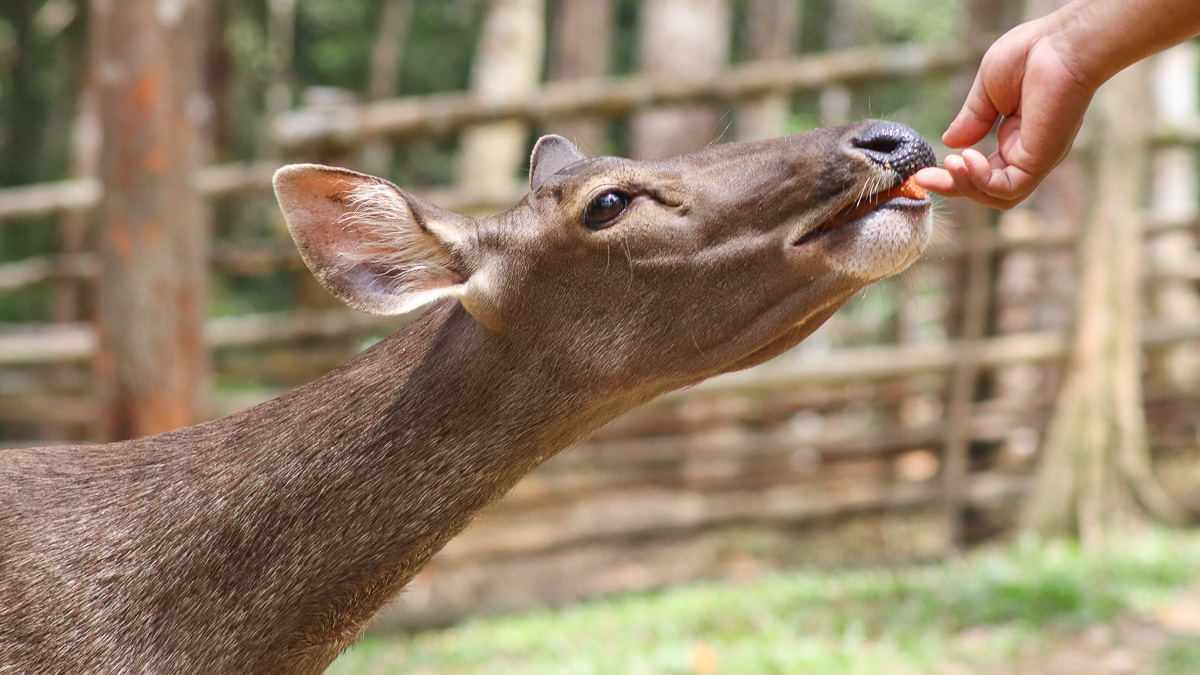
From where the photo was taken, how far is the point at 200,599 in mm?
2502

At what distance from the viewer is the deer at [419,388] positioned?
2498mm

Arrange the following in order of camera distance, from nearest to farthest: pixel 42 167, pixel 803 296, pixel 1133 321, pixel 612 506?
pixel 803 296, pixel 1133 321, pixel 612 506, pixel 42 167

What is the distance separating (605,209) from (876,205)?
59 cm

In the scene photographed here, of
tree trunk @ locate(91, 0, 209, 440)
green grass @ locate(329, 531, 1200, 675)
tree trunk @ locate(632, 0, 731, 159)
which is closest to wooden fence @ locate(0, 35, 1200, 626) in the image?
green grass @ locate(329, 531, 1200, 675)

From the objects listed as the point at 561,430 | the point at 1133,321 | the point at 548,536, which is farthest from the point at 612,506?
the point at 561,430

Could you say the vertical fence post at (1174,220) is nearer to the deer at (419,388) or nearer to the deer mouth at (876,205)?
the deer mouth at (876,205)

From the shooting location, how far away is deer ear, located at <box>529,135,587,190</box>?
10.6 ft

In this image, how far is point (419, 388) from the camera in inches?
105

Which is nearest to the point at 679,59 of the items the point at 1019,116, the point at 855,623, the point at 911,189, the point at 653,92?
the point at 653,92

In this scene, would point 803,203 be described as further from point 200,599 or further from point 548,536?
point 548,536

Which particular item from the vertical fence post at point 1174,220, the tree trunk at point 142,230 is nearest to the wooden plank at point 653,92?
the vertical fence post at point 1174,220

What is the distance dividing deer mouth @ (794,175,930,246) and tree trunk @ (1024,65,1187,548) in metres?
4.42

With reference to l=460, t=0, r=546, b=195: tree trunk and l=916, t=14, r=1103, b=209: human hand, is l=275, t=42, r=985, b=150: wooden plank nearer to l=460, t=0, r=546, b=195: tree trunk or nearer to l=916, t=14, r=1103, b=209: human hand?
l=916, t=14, r=1103, b=209: human hand

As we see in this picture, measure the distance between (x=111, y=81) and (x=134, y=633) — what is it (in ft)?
11.4
